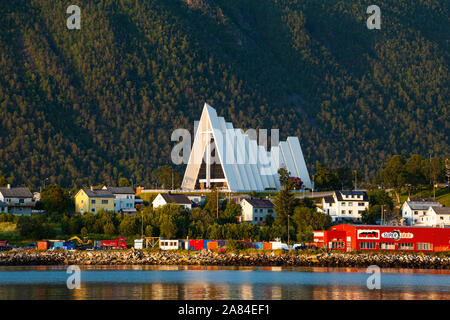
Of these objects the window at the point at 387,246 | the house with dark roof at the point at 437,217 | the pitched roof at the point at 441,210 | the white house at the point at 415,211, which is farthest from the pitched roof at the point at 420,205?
the window at the point at 387,246

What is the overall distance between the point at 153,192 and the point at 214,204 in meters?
13.1

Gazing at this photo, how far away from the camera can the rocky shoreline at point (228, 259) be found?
56.6m

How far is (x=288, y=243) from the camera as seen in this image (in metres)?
61.8

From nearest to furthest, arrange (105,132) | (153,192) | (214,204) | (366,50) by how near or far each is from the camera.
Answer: (214,204)
(153,192)
(105,132)
(366,50)

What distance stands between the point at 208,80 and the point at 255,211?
9005cm

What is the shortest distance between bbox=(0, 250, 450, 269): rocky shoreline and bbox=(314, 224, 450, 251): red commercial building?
2033 millimetres

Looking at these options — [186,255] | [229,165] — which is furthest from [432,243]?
[229,165]

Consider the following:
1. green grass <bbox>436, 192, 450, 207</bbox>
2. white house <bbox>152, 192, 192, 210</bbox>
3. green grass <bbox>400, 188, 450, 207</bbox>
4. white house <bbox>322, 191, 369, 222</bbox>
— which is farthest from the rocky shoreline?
green grass <bbox>400, 188, 450, 207</bbox>

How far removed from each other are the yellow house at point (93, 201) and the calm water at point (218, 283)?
702 inches

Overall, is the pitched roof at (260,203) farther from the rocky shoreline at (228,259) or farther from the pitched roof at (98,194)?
the rocky shoreline at (228,259)

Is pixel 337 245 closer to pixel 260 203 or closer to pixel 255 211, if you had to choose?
pixel 255 211

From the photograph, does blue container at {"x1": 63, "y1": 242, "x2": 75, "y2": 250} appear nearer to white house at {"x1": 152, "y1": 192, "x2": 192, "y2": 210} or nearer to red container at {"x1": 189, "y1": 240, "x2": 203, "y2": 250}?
red container at {"x1": 189, "y1": 240, "x2": 203, "y2": 250}

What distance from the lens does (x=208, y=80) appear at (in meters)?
159
